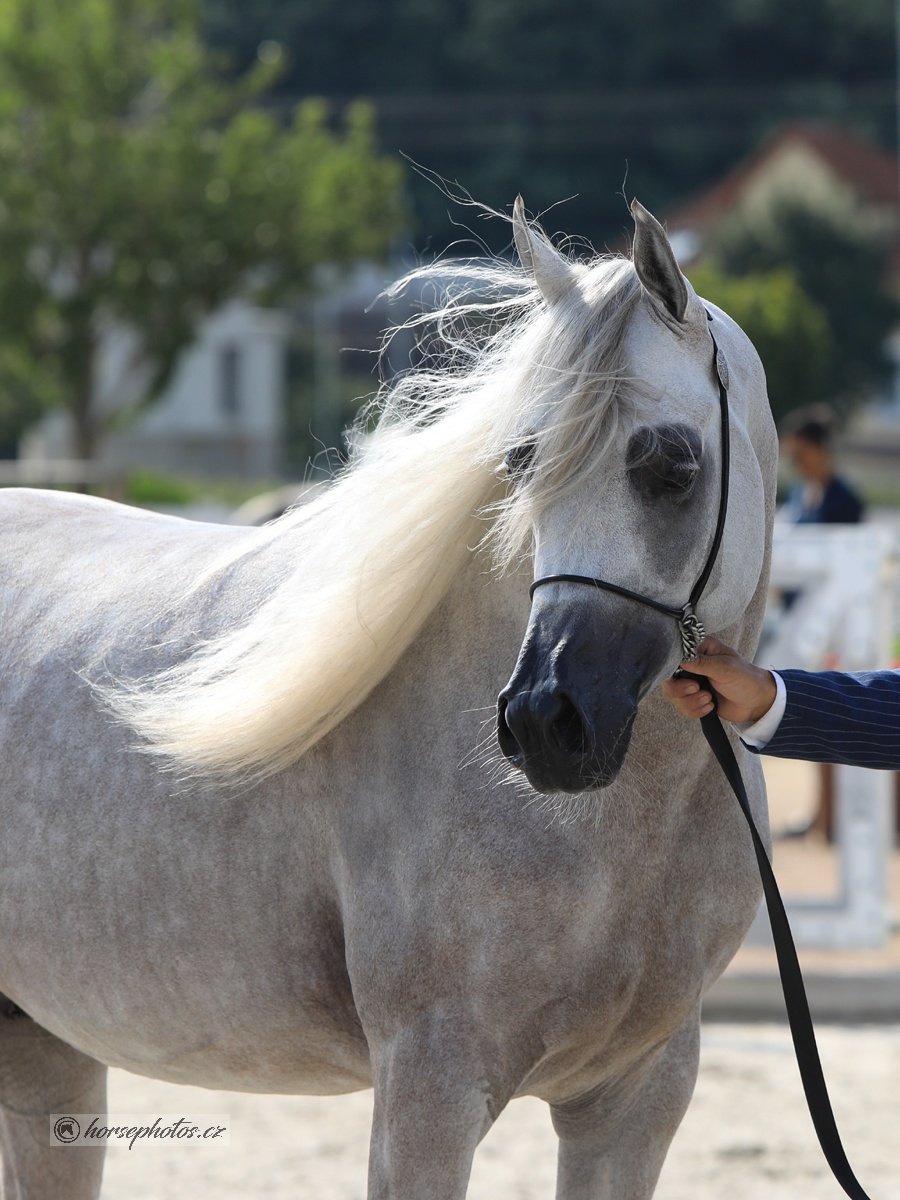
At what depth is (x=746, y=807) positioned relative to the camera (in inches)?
76.9

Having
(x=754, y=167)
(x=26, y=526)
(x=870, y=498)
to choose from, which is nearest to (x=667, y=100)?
(x=754, y=167)

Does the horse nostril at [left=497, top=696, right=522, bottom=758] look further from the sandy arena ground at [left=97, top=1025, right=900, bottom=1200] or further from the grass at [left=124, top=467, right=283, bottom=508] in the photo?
the grass at [left=124, top=467, right=283, bottom=508]

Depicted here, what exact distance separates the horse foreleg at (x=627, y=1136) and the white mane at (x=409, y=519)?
676 mm

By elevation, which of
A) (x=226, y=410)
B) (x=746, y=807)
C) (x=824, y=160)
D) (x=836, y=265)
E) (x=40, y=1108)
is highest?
(x=824, y=160)

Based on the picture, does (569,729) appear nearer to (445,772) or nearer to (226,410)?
(445,772)

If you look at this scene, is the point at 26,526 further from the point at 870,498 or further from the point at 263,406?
the point at 263,406

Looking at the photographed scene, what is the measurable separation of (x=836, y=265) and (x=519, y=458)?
4076 cm

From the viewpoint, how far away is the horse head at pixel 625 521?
5.58 feet

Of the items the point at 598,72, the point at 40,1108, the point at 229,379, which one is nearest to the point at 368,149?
the point at 40,1108

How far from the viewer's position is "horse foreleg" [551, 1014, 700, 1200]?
6.99 ft

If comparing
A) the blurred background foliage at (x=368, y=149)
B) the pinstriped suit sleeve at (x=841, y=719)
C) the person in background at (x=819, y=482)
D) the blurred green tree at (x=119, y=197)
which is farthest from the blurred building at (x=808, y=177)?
the pinstriped suit sleeve at (x=841, y=719)

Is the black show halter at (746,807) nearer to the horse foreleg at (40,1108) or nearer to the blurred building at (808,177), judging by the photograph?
the horse foreleg at (40,1108)

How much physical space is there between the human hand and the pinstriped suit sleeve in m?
0.06

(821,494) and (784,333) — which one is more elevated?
(784,333)
